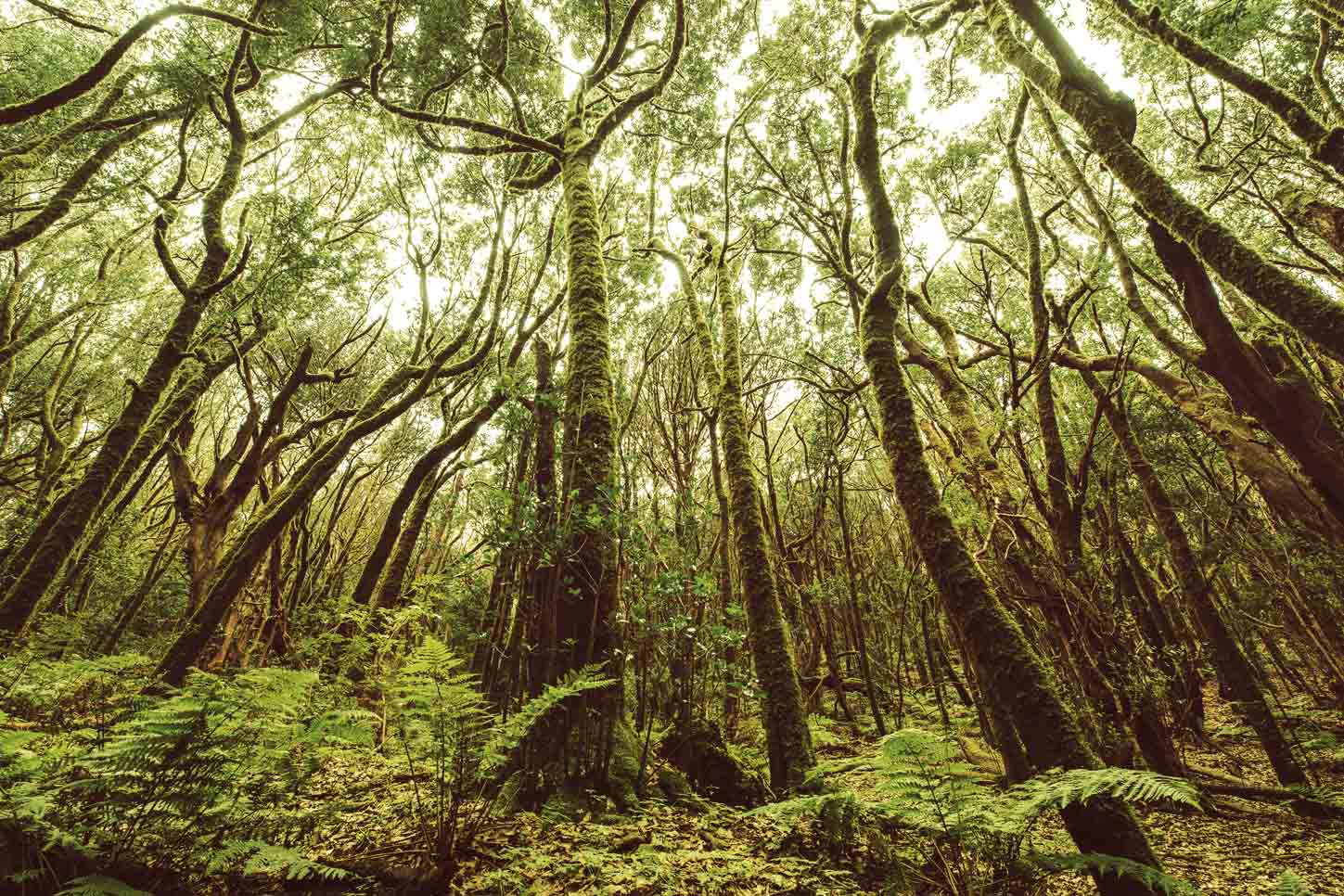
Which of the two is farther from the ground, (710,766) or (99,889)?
(710,766)

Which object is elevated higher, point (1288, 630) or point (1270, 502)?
point (1270, 502)

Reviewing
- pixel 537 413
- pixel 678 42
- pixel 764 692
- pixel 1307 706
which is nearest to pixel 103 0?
pixel 678 42

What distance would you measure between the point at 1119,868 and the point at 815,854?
6.21 feet

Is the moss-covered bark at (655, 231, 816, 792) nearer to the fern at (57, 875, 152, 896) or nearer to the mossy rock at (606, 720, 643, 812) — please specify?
the mossy rock at (606, 720, 643, 812)

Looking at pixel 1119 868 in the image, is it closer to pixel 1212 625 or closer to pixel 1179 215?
pixel 1179 215

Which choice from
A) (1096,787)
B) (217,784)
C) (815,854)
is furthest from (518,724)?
(1096,787)

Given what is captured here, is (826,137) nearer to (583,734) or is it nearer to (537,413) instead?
(537,413)

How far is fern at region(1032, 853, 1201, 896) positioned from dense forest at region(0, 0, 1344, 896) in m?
0.03

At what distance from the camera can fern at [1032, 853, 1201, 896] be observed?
2.27m

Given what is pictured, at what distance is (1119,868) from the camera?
2.41m

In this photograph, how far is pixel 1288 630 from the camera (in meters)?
8.54

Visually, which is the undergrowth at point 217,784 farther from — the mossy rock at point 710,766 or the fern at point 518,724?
the mossy rock at point 710,766

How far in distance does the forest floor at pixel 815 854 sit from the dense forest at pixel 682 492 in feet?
0.13

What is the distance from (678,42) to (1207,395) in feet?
27.8
